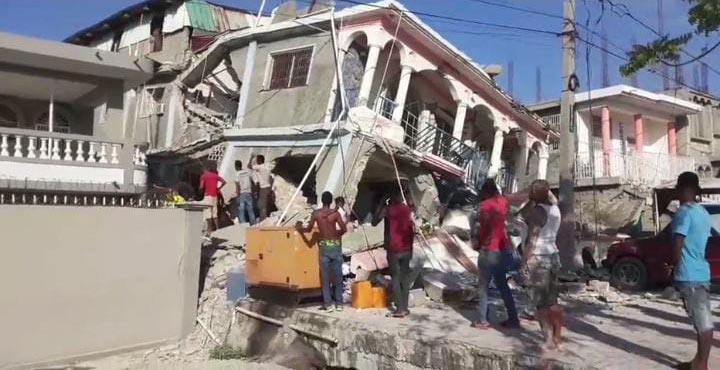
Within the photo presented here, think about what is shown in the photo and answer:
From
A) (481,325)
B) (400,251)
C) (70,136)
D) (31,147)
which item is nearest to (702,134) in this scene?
(400,251)

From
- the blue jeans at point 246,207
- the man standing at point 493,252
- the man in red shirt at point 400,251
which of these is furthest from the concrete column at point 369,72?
the man standing at point 493,252

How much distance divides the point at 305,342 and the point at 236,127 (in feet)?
28.0

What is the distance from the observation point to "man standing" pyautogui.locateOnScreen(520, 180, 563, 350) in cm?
607

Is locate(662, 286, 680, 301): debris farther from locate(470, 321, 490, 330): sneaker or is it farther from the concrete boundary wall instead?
the concrete boundary wall

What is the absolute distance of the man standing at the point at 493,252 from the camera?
7.20 metres

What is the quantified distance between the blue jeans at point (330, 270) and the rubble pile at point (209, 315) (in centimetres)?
182

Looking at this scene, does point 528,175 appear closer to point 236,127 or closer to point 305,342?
point 236,127

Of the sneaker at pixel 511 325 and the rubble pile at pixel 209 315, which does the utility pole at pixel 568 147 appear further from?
the rubble pile at pixel 209 315

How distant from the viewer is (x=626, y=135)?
2361 cm

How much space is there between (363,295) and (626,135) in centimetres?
1806

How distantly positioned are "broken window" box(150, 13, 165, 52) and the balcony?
1310cm

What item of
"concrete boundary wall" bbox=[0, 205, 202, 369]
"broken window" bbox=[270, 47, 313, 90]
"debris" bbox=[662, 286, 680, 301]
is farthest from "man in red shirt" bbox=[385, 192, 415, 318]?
"broken window" bbox=[270, 47, 313, 90]

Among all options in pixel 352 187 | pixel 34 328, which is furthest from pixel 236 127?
pixel 34 328

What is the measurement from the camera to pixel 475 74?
639 inches
